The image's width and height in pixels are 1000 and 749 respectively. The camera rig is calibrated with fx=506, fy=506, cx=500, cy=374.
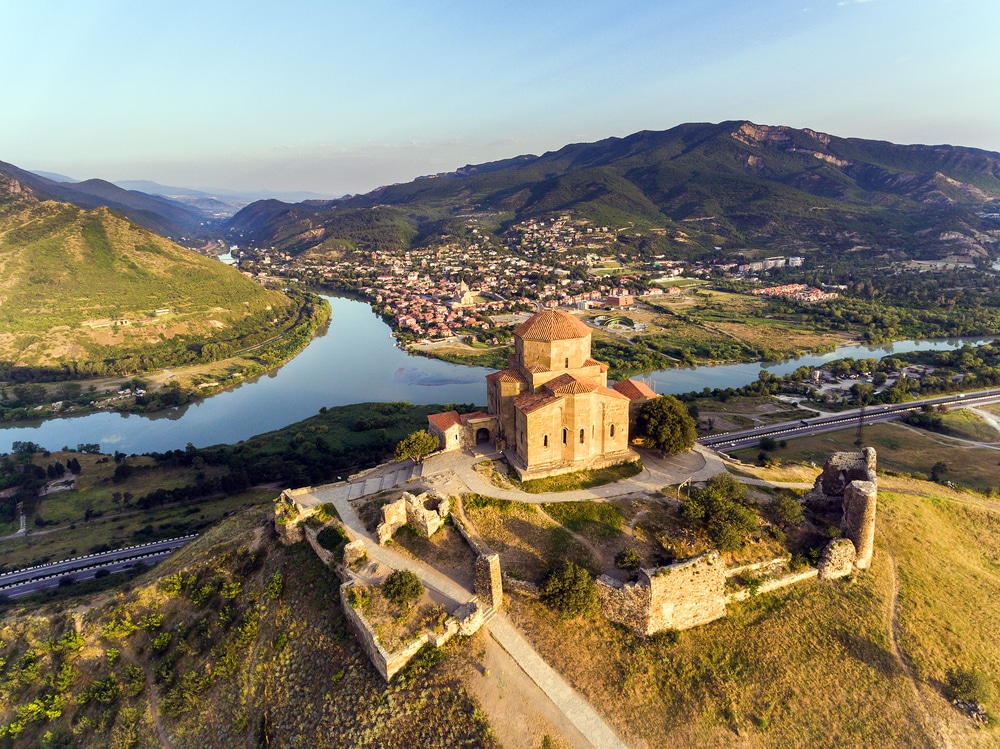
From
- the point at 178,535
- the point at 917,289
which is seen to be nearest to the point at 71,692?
the point at 178,535

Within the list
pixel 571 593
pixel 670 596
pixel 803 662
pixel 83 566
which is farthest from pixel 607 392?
pixel 83 566

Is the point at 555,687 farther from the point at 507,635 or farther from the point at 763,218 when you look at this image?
the point at 763,218

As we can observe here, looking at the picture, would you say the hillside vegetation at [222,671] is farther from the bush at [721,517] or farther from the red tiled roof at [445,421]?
the bush at [721,517]

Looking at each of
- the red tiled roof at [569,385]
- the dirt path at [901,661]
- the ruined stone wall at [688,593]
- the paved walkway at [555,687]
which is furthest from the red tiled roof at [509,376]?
the dirt path at [901,661]

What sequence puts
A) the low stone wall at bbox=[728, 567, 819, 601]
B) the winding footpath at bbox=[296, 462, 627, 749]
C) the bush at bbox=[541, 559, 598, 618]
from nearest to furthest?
1. the winding footpath at bbox=[296, 462, 627, 749]
2. the bush at bbox=[541, 559, 598, 618]
3. the low stone wall at bbox=[728, 567, 819, 601]

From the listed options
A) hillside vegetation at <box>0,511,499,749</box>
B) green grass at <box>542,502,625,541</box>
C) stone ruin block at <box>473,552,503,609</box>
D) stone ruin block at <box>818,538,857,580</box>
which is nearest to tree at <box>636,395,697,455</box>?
green grass at <box>542,502,625,541</box>

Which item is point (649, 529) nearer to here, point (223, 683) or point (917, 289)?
point (223, 683)

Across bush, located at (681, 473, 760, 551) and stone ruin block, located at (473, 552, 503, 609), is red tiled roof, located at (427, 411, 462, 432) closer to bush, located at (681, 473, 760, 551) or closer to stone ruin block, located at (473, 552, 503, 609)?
stone ruin block, located at (473, 552, 503, 609)
